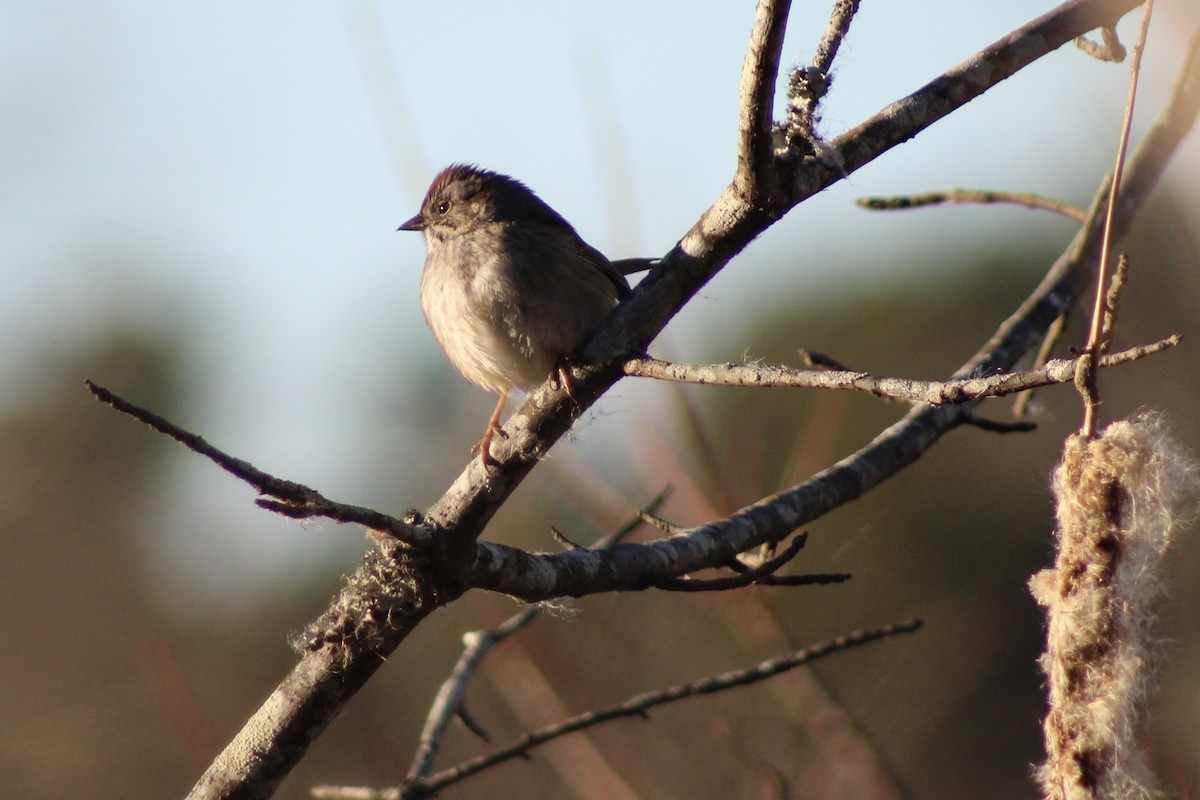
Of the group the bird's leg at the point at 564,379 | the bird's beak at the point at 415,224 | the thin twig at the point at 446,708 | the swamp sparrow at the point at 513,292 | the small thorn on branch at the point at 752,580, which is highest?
the bird's beak at the point at 415,224

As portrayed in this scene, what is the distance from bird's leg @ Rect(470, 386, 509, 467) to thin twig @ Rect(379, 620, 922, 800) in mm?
761

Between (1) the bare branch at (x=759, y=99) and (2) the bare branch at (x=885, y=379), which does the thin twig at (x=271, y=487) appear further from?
(1) the bare branch at (x=759, y=99)

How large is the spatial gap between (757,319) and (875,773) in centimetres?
1274

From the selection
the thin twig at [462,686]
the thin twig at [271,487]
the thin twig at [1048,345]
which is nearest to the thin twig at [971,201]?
the thin twig at [1048,345]

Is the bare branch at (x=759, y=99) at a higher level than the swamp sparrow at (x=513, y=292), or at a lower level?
lower

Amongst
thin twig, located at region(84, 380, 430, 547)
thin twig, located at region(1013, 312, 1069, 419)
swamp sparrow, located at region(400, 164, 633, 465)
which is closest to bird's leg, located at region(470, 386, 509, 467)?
swamp sparrow, located at region(400, 164, 633, 465)

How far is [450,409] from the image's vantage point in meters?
9.73

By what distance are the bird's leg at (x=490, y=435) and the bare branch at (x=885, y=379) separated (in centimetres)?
38

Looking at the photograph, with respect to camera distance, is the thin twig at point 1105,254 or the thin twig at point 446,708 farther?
the thin twig at point 446,708

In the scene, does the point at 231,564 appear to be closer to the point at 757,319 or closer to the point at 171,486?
the point at 171,486

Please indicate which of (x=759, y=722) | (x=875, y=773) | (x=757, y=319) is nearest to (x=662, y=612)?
(x=759, y=722)

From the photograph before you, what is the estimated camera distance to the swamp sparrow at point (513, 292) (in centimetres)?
403

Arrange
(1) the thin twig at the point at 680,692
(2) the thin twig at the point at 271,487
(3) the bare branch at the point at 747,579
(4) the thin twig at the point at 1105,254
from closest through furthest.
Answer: (4) the thin twig at the point at 1105,254 < (2) the thin twig at the point at 271,487 < (3) the bare branch at the point at 747,579 < (1) the thin twig at the point at 680,692

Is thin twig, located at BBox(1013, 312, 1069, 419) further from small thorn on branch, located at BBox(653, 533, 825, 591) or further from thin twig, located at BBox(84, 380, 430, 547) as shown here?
thin twig, located at BBox(84, 380, 430, 547)
